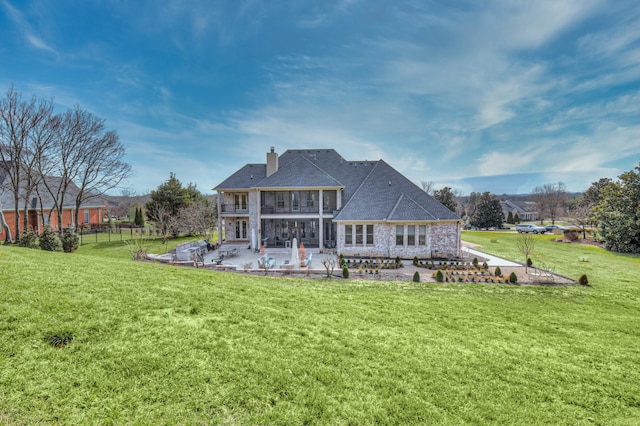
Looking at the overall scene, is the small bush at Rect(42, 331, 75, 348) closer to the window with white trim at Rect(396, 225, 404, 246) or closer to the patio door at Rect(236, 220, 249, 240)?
the window with white trim at Rect(396, 225, 404, 246)

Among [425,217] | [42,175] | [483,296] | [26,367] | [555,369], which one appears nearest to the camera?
[26,367]

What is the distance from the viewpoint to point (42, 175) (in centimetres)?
2464

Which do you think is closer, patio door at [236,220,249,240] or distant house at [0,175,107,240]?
patio door at [236,220,249,240]

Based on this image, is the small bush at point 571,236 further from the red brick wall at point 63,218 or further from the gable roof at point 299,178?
the red brick wall at point 63,218

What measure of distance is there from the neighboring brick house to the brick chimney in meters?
0.09

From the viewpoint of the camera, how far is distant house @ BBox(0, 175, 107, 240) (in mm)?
29233

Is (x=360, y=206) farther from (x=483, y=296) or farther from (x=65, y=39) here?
(x=65, y=39)

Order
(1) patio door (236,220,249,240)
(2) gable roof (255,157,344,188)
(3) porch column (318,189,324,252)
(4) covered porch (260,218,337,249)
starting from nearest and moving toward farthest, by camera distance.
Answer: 1. (3) porch column (318,189,324,252)
2. (2) gable roof (255,157,344,188)
3. (4) covered porch (260,218,337,249)
4. (1) patio door (236,220,249,240)

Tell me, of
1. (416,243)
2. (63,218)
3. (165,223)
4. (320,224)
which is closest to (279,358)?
(416,243)

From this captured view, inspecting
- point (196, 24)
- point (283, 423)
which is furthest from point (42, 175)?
point (283, 423)

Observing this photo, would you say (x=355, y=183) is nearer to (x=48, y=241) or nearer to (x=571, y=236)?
(x=48, y=241)

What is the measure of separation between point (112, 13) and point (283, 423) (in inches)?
793

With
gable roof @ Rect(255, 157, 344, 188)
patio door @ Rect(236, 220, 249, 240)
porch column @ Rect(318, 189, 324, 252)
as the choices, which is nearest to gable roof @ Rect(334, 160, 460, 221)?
Result: porch column @ Rect(318, 189, 324, 252)

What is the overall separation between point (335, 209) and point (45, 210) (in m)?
37.7
